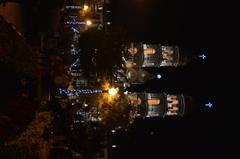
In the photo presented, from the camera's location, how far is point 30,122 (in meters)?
21.5

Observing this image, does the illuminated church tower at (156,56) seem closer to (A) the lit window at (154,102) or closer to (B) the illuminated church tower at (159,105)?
(B) the illuminated church tower at (159,105)

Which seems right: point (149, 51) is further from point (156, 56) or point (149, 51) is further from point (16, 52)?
point (16, 52)

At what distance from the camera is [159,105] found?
237 feet

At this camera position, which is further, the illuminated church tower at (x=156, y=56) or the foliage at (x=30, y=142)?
the illuminated church tower at (x=156, y=56)

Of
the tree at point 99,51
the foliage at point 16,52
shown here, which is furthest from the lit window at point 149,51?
the foliage at point 16,52

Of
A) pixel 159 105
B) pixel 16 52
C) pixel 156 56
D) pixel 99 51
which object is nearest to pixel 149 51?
pixel 156 56

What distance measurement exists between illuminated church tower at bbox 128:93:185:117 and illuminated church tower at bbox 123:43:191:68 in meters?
4.52

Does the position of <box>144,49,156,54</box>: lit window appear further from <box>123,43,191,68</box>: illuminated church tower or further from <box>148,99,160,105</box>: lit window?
<box>148,99,160,105</box>: lit window

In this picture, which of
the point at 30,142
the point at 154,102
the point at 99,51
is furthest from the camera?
the point at 154,102

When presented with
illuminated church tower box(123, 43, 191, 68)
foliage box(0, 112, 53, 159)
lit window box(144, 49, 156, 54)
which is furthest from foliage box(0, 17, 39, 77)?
lit window box(144, 49, 156, 54)

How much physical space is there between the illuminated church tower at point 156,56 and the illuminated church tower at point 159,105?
14.8 feet

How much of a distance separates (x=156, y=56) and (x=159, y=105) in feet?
22.7

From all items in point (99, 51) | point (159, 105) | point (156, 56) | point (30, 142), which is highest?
point (156, 56)

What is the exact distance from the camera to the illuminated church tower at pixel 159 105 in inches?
2778
